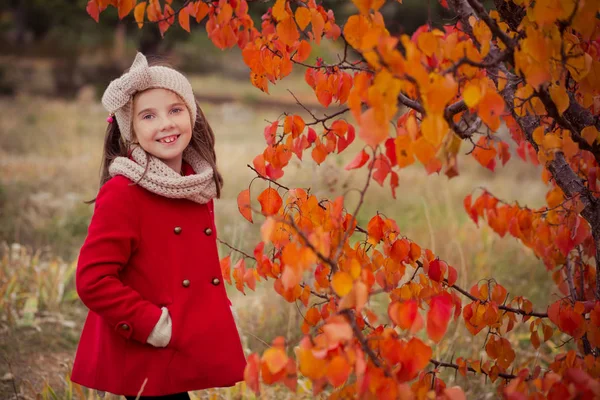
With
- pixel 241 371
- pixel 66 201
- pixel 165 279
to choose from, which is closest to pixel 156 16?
pixel 165 279

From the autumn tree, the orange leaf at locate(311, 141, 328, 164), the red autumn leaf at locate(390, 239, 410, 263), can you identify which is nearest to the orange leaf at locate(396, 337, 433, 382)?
the autumn tree

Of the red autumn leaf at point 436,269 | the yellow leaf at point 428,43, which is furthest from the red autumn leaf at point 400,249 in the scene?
the yellow leaf at point 428,43

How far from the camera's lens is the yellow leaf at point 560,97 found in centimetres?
179

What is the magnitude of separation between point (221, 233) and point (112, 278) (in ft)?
11.1

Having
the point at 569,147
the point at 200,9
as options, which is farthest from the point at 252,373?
the point at 200,9

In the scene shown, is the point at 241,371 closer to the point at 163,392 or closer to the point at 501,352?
the point at 163,392

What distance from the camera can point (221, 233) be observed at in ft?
17.7

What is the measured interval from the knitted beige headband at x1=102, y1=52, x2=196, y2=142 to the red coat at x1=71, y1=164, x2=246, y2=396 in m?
0.25

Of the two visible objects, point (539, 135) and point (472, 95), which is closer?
point (472, 95)

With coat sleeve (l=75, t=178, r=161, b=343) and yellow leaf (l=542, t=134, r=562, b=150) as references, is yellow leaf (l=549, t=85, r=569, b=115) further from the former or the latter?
coat sleeve (l=75, t=178, r=161, b=343)

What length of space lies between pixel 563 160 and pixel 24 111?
1135 centimetres

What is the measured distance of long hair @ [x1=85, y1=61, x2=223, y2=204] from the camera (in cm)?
232

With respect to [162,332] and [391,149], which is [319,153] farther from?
[162,332]

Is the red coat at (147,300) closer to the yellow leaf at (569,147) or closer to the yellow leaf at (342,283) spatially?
the yellow leaf at (342,283)
